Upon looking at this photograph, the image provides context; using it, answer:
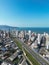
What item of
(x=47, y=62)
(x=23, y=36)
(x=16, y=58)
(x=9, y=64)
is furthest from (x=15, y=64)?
(x=23, y=36)

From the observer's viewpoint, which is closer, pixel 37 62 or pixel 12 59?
pixel 37 62

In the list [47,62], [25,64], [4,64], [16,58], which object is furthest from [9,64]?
[47,62]

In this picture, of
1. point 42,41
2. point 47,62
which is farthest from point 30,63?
point 42,41

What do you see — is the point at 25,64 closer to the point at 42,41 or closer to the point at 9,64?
the point at 9,64

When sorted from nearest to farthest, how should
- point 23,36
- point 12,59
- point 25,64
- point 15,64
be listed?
1. point 25,64
2. point 15,64
3. point 12,59
4. point 23,36

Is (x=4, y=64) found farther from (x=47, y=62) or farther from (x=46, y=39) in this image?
(x=46, y=39)

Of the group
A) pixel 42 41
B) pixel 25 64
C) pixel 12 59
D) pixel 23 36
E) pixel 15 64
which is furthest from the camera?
pixel 23 36

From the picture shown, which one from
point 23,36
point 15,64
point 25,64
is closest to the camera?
point 25,64

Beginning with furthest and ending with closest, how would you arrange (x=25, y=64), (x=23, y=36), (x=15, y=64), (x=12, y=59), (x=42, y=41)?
1. (x=23, y=36)
2. (x=42, y=41)
3. (x=12, y=59)
4. (x=15, y=64)
5. (x=25, y=64)

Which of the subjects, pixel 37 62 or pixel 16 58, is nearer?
pixel 37 62
